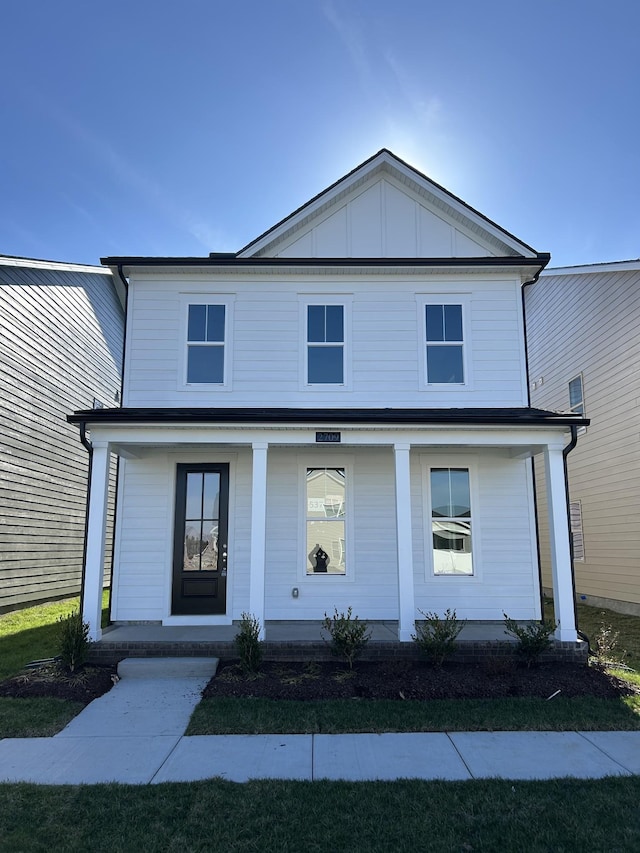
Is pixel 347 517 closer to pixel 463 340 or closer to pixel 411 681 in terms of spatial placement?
pixel 411 681

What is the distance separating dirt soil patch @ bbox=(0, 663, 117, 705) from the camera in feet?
19.8

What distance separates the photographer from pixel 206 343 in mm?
9031

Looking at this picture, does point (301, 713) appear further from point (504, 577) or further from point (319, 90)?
point (319, 90)

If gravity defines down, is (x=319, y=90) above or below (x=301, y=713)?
above

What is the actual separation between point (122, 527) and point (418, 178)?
767 centimetres

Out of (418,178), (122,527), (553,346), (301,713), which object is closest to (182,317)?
(122,527)

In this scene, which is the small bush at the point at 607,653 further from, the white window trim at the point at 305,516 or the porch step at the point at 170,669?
the porch step at the point at 170,669

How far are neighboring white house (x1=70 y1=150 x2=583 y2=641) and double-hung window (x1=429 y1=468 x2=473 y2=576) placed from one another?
0.02 metres

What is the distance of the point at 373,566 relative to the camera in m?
8.62

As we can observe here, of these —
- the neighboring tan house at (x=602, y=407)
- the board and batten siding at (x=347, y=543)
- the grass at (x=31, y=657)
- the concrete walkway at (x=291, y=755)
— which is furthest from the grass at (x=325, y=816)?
the neighboring tan house at (x=602, y=407)

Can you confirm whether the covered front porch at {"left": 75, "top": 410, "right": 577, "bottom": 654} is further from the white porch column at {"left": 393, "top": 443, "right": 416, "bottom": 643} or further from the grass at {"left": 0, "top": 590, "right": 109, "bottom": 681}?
the grass at {"left": 0, "top": 590, "right": 109, "bottom": 681}

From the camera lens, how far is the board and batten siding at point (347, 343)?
29.2 ft

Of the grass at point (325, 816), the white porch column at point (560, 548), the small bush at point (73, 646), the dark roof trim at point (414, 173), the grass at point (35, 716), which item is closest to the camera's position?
the grass at point (325, 816)

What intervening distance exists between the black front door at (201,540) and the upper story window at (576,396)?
928 cm
